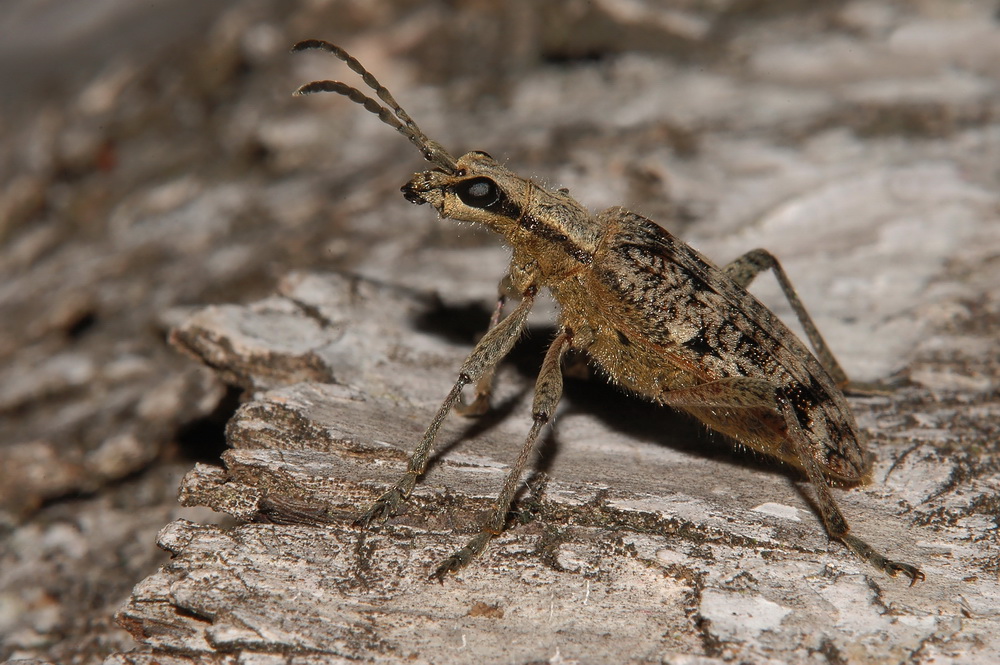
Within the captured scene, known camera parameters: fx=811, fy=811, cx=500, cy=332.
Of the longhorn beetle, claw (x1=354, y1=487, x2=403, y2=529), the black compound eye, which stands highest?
the black compound eye

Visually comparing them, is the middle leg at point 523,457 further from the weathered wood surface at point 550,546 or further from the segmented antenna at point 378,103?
the segmented antenna at point 378,103

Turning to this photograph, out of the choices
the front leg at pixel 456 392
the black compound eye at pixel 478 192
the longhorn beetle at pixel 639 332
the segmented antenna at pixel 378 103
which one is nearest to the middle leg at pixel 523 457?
the longhorn beetle at pixel 639 332

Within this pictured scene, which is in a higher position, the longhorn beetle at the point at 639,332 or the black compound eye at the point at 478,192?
the black compound eye at the point at 478,192

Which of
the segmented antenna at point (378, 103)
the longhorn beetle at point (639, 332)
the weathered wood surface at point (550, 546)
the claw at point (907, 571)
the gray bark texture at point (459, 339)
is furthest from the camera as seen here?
the segmented antenna at point (378, 103)

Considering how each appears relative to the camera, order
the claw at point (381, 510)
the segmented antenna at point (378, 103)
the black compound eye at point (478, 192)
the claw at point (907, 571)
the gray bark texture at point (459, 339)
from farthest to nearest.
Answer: the black compound eye at point (478, 192), the segmented antenna at point (378, 103), the claw at point (381, 510), the claw at point (907, 571), the gray bark texture at point (459, 339)

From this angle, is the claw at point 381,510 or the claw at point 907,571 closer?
the claw at point 907,571

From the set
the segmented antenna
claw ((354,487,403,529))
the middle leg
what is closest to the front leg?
claw ((354,487,403,529))

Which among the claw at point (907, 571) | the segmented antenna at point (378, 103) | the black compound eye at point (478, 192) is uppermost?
the segmented antenna at point (378, 103)

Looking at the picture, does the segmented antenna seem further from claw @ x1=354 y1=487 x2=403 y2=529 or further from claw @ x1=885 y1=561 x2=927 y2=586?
claw @ x1=885 y1=561 x2=927 y2=586
